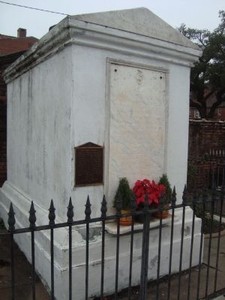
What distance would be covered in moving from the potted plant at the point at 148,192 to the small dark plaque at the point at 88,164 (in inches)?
17.4

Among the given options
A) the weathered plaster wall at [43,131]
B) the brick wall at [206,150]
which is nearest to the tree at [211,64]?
the brick wall at [206,150]

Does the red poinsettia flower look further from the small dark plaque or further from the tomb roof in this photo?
the tomb roof

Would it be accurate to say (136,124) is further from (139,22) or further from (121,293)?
(121,293)

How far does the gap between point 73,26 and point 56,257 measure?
7.74 ft

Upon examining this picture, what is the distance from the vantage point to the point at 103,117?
3.72m

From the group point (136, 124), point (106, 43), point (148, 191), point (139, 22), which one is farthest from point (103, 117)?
point (139, 22)

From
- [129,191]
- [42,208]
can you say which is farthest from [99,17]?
[42,208]

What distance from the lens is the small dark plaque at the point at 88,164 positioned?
11.7ft

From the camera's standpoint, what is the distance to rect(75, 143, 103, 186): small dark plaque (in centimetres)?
358

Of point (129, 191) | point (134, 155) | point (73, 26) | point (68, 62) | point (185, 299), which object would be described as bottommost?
point (185, 299)

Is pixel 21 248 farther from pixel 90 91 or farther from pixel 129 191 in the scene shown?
pixel 90 91

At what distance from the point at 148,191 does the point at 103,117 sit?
3.14 feet

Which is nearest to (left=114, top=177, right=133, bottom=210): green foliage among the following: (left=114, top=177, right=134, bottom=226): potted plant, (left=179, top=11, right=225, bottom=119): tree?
(left=114, top=177, right=134, bottom=226): potted plant

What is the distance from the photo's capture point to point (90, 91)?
3605 millimetres
